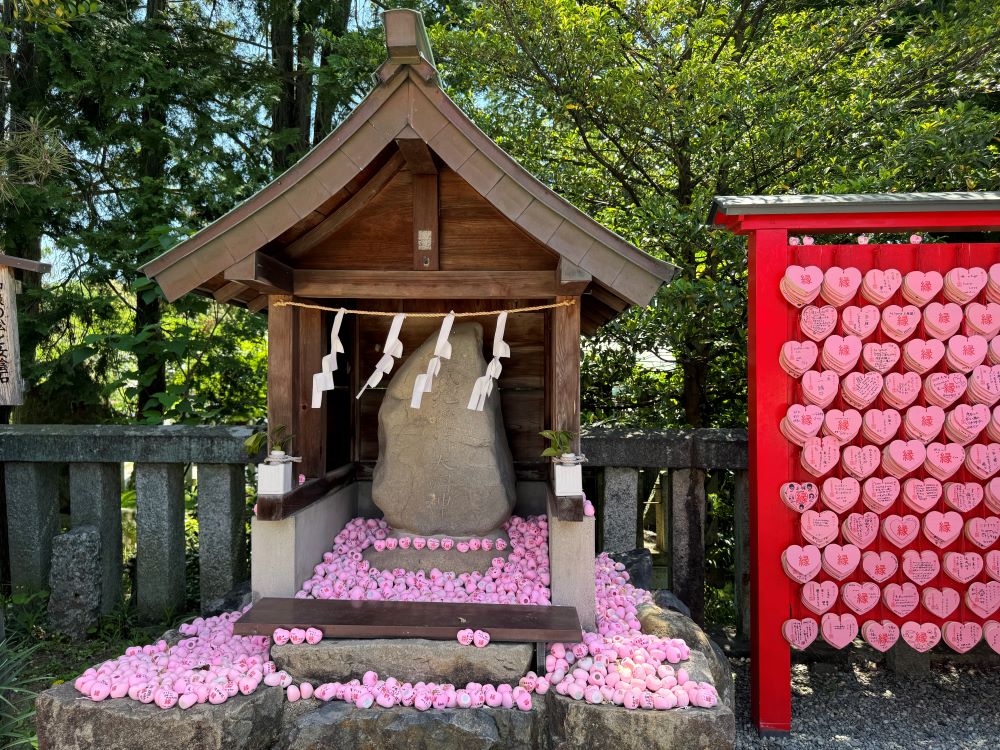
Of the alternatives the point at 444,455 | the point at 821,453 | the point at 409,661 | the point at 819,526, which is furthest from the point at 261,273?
the point at 819,526

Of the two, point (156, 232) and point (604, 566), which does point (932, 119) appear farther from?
point (156, 232)

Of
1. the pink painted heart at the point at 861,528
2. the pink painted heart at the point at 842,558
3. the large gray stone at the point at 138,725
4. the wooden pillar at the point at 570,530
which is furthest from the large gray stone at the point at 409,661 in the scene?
the pink painted heart at the point at 861,528

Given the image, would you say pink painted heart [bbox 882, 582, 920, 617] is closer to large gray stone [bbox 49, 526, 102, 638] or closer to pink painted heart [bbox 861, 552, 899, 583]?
pink painted heart [bbox 861, 552, 899, 583]

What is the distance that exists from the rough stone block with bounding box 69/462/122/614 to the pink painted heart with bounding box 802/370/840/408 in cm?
472

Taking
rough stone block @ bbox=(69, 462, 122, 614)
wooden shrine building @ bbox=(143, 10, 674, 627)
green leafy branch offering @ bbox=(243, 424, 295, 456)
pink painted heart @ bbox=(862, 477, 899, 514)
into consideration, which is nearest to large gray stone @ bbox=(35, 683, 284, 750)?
wooden shrine building @ bbox=(143, 10, 674, 627)

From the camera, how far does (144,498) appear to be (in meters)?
4.62

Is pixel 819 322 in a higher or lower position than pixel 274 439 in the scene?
higher

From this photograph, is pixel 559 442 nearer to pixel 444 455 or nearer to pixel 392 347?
pixel 444 455

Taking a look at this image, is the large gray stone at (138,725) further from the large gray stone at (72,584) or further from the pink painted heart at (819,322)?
the pink painted heart at (819,322)

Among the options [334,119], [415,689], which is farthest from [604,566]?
[334,119]

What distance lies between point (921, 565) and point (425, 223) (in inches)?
130

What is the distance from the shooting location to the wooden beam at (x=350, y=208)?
144 inches

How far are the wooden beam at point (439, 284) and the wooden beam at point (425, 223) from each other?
8cm

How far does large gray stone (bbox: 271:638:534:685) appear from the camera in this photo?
2922 mm
